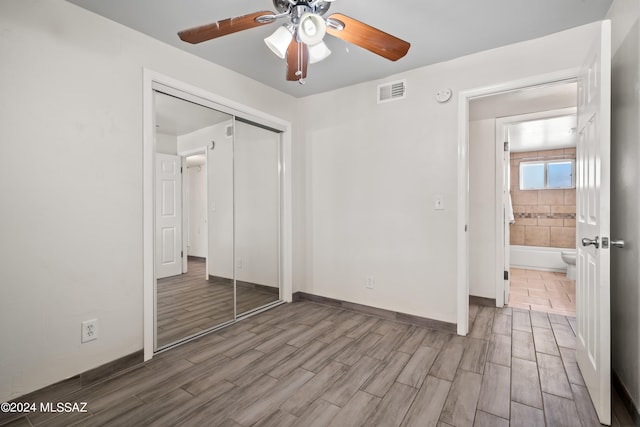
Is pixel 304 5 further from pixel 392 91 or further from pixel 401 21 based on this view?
pixel 392 91

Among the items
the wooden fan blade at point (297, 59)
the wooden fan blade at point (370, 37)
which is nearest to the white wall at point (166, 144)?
the wooden fan blade at point (297, 59)

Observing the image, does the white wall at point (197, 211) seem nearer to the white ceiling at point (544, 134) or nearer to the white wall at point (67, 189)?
the white wall at point (67, 189)

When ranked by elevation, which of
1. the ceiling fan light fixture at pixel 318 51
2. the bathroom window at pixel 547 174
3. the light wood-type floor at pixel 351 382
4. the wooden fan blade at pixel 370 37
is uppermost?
the ceiling fan light fixture at pixel 318 51

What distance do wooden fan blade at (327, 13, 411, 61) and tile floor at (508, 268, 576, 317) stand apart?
323cm

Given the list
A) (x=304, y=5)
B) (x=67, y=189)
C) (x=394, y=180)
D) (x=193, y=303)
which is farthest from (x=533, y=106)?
(x=67, y=189)

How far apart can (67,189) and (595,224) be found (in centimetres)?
309

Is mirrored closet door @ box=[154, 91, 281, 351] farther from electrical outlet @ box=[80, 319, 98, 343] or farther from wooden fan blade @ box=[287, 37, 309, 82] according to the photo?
wooden fan blade @ box=[287, 37, 309, 82]

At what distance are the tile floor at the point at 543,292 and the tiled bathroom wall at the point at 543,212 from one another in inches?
33.4

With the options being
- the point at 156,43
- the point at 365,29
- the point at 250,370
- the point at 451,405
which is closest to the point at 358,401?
the point at 451,405

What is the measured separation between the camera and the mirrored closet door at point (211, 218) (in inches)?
96.7

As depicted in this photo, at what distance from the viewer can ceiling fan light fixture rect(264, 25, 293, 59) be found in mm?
1639

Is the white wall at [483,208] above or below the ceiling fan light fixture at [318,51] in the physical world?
below

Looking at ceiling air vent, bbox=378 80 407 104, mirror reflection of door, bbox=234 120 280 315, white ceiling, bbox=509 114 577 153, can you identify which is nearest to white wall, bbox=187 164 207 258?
mirror reflection of door, bbox=234 120 280 315

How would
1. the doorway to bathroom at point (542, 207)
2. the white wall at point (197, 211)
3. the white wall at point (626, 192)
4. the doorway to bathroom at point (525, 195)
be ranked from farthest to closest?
the doorway to bathroom at point (542, 207), the doorway to bathroom at point (525, 195), the white wall at point (197, 211), the white wall at point (626, 192)
